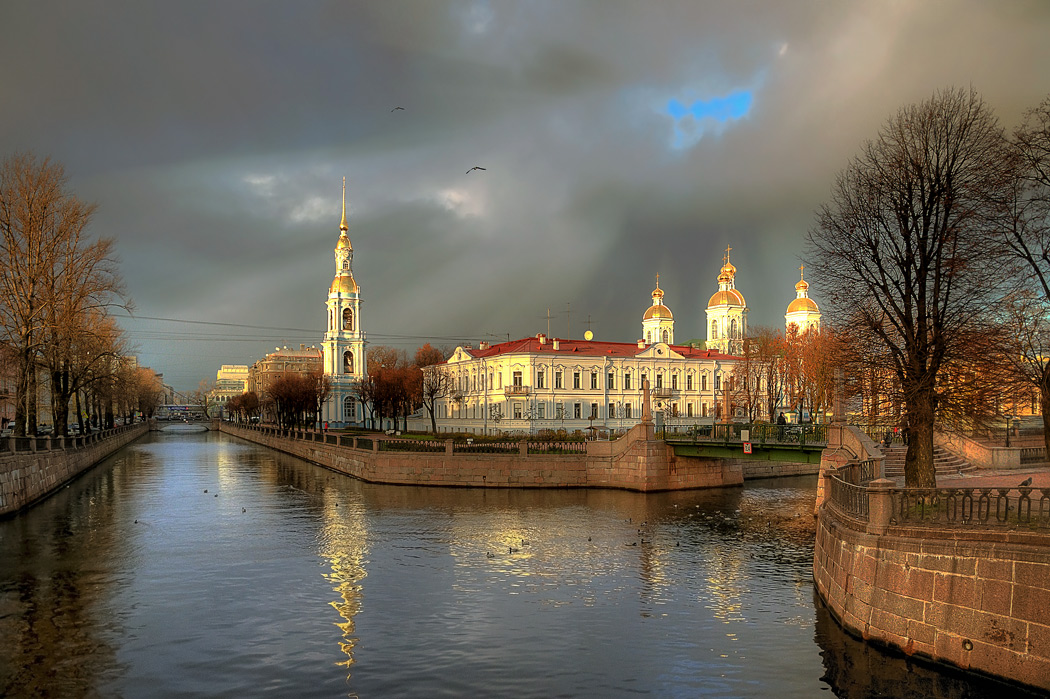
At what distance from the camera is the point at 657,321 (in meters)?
115

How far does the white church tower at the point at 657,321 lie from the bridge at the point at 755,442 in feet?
221

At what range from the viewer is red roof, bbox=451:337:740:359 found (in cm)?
8575

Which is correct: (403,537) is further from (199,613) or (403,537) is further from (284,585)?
(199,613)

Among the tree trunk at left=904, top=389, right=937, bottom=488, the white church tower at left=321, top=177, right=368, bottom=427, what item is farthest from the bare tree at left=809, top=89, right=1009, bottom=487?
the white church tower at left=321, top=177, right=368, bottom=427

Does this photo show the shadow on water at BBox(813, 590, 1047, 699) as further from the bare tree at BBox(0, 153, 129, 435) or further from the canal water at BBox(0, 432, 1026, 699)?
the bare tree at BBox(0, 153, 129, 435)

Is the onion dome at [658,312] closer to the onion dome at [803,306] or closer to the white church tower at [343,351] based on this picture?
the onion dome at [803,306]

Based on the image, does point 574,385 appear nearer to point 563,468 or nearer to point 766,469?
point 766,469

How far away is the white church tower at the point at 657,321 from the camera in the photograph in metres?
115

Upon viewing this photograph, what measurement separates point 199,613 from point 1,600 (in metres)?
5.72

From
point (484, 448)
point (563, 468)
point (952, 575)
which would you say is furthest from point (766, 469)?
point (952, 575)

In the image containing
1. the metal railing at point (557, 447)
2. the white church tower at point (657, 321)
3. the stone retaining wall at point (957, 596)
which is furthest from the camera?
the white church tower at point (657, 321)

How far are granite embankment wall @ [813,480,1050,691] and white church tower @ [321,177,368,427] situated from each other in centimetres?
11558

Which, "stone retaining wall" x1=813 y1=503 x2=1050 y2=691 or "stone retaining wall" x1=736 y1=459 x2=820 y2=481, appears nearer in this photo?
"stone retaining wall" x1=813 y1=503 x2=1050 y2=691

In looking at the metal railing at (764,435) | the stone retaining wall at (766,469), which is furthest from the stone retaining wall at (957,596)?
the stone retaining wall at (766,469)
